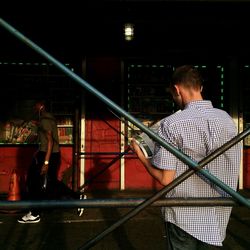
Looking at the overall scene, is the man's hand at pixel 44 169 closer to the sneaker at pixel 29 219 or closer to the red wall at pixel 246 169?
the sneaker at pixel 29 219

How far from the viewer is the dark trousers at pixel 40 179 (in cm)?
623

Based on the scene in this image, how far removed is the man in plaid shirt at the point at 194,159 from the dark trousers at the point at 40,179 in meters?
4.08

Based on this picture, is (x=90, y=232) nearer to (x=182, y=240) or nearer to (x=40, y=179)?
(x=40, y=179)

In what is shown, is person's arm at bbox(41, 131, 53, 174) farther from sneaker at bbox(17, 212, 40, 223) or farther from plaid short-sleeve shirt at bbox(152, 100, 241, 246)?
plaid short-sleeve shirt at bbox(152, 100, 241, 246)

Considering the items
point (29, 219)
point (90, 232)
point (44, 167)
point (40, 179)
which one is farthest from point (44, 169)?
point (90, 232)

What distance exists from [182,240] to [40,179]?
4.20 m

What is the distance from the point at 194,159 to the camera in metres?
2.38

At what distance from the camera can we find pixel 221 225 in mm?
2475

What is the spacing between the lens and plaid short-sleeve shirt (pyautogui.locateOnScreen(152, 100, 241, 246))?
233 cm

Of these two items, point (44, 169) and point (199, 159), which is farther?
point (44, 169)

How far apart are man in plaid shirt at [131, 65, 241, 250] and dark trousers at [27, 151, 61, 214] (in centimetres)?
408

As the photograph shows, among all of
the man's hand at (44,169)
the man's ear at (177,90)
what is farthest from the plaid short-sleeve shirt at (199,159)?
the man's hand at (44,169)

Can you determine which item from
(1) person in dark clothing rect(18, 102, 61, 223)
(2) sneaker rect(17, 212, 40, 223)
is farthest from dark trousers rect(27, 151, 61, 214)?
(2) sneaker rect(17, 212, 40, 223)

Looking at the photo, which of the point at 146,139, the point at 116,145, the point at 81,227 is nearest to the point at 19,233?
the point at 81,227
